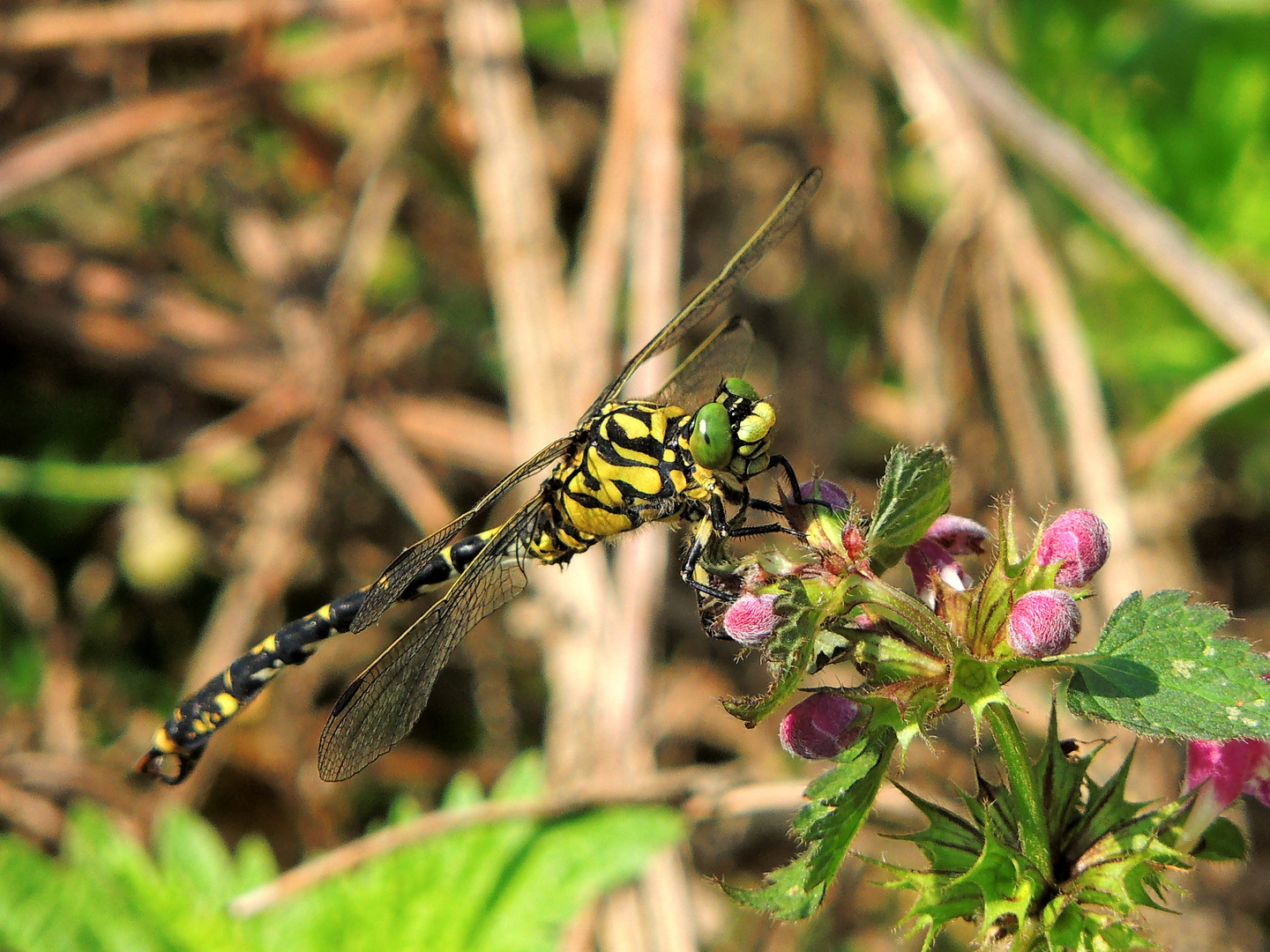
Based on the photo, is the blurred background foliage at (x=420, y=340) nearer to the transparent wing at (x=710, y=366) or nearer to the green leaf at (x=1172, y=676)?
the transparent wing at (x=710, y=366)

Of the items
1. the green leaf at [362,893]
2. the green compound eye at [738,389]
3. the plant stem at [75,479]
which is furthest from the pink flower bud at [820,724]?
the plant stem at [75,479]

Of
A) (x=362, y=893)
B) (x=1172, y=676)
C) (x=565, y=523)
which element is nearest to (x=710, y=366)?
(x=565, y=523)

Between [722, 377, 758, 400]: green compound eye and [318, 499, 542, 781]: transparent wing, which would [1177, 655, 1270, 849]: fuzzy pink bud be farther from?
[318, 499, 542, 781]: transparent wing

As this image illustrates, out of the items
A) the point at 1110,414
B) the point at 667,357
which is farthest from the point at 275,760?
the point at 1110,414

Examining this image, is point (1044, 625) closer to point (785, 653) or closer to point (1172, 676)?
point (1172, 676)

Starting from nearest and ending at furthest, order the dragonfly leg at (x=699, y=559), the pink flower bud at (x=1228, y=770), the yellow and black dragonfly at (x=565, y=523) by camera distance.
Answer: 1. the pink flower bud at (x=1228, y=770)
2. the dragonfly leg at (x=699, y=559)
3. the yellow and black dragonfly at (x=565, y=523)

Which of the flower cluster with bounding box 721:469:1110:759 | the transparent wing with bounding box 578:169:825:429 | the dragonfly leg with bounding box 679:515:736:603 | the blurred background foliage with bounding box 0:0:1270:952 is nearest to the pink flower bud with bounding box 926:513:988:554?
the flower cluster with bounding box 721:469:1110:759

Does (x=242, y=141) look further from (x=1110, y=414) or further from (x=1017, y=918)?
(x=1017, y=918)
